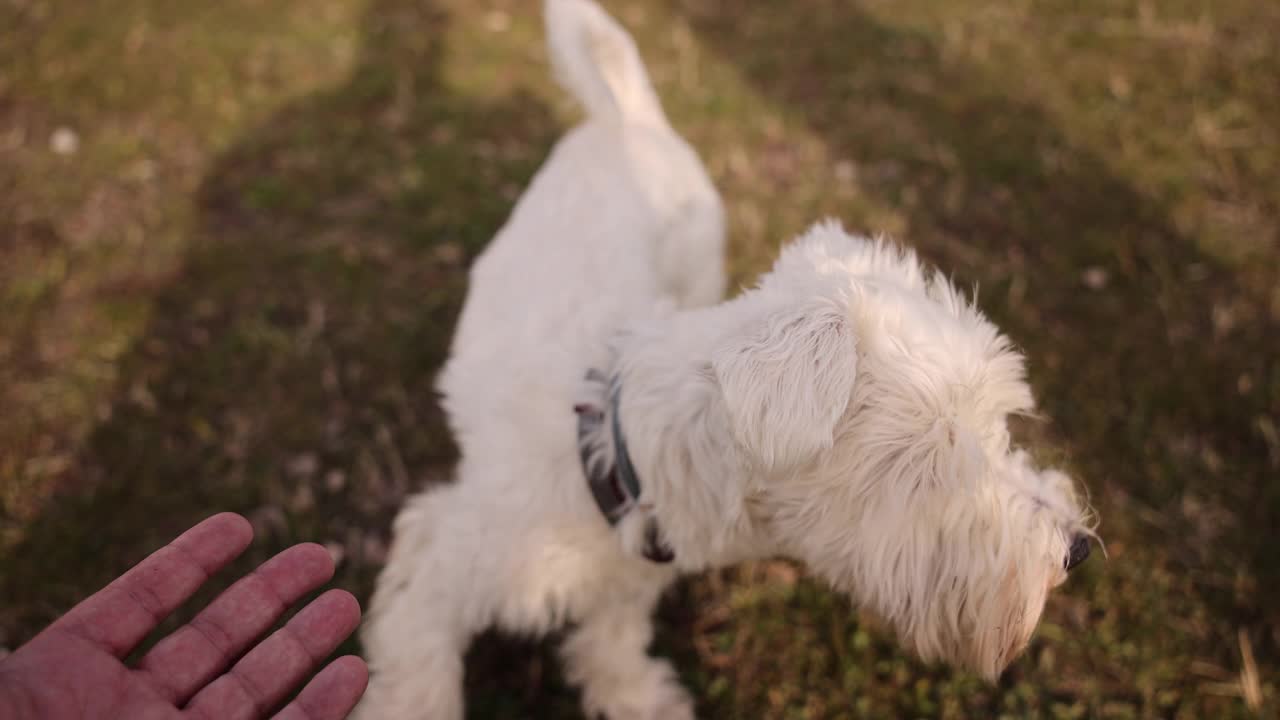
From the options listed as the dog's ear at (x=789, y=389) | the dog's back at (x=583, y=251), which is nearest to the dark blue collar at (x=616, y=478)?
the dog's back at (x=583, y=251)

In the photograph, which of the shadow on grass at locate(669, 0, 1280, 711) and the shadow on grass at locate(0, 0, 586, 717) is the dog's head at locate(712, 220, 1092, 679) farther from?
the shadow on grass at locate(0, 0, 586, 717)

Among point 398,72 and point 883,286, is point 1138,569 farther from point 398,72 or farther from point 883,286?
point 398,72

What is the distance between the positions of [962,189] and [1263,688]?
3347 mm

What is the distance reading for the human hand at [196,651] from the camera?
74.1 inches

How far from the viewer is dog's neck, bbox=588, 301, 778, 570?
7.13ft

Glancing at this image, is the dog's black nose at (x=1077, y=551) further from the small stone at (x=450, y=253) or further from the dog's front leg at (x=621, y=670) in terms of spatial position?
the small stone at (x=450, y=253)

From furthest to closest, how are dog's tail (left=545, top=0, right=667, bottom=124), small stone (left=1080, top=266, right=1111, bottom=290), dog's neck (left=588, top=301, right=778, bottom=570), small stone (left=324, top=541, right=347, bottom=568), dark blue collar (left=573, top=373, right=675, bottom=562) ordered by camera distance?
1. small stone (left=1080, top=266, right=1111, bottom=290)
2. dog's tail (left=545, top=0, right=667, bottom=124)
3. small stone (left=324, top=541, right=347, bottom=568)
4. dark blue collar (left=573, top=373, right=675, bottom=562)
5. dog's neck (left=588, top=301, right=778, bottom=570)

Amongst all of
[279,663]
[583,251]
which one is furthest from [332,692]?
[583,251]

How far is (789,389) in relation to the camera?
181 centimetres

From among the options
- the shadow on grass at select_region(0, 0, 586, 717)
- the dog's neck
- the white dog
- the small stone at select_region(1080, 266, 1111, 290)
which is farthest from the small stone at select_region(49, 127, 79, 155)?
the small stone at select_region(1080, 266, 1111, 290)

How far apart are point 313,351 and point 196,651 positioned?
2.36 metres

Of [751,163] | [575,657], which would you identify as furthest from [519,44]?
[575,657]

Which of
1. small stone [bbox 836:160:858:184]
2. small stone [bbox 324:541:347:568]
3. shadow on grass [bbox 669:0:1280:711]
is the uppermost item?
small stone [bbox 324:541:347:568]

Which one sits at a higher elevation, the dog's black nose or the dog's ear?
the dog's ear
